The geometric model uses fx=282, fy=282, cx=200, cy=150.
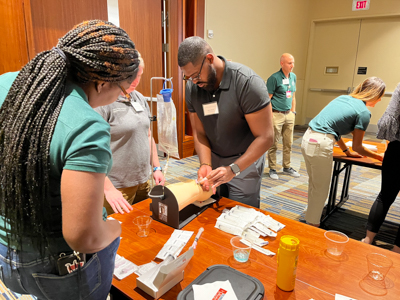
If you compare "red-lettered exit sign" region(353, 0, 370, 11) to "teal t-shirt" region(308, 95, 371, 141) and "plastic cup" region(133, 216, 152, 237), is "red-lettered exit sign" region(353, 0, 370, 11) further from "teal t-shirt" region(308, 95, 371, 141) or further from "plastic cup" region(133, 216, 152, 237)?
"plastic cup" region(133, 216, 152, 237)

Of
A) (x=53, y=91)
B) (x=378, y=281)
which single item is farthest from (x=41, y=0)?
(x=378, y=281)

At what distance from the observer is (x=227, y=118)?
179cm

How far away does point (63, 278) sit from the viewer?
0.79m

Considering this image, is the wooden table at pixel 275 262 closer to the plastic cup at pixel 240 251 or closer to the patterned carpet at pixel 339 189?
the plastic cup at pixel 240 251

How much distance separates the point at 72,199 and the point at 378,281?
43.7 inches

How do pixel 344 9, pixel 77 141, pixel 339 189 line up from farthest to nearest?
pixel 344 9 < pixel 339 189 < pixel 77 141

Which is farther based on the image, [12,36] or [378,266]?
[12,36]

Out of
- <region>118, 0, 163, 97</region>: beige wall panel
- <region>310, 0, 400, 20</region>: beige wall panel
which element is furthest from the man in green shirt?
<region>310, 0, 400, 20</region>: beige wall panel

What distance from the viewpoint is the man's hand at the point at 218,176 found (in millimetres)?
1615

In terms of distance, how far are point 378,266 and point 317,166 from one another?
5.31 ft

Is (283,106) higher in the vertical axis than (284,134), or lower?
higher

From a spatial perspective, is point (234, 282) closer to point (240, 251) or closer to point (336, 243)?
point (240, 251)

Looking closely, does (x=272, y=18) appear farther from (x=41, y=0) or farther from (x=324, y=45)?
(x=41, y=0)

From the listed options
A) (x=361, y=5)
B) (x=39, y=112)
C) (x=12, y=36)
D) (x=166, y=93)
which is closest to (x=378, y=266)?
(x=39, y=112)
